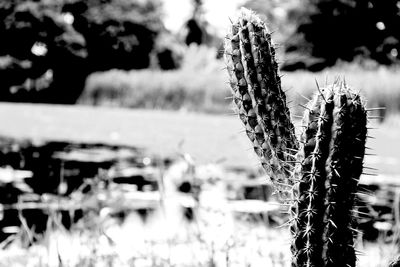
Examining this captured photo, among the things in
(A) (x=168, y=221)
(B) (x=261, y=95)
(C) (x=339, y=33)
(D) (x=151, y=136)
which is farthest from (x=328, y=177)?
(C) (x=339, y=33)

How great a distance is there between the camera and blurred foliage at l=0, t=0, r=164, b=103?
27.4 meters

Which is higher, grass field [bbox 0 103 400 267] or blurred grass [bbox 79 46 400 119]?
blurred grass [bbox 79 46 400 119]

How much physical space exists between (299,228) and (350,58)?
28.6 m

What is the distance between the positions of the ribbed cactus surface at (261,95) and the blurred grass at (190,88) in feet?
38.7

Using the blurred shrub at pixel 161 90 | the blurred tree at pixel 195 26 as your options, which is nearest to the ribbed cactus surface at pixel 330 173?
the blurred shrub at pixel 161 90

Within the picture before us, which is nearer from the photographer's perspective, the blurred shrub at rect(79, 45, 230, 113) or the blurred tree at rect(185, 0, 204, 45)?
the blurred shrub at rect(79, 45, 230, 113)

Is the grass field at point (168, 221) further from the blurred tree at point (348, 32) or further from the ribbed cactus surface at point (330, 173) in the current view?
the blurred tree at point (348, 32)

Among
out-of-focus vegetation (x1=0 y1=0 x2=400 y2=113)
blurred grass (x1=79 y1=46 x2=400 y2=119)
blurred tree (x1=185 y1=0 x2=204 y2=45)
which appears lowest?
blurred grass (x1=79 y1=46 x2=400 y2=119)

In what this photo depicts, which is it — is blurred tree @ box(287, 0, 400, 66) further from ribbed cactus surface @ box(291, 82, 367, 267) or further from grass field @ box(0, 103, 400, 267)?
ribbed cactus surface @ box(291, 82, 367, 267)

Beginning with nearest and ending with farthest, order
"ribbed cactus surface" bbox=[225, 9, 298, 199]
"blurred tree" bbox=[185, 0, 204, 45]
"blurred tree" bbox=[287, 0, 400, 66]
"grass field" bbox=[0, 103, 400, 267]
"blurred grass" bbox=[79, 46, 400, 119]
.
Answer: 1. "ribbed cactus surface" bbox=[225, 9, 298, 199]
2. "grass field" bbox=[0, 103, 400, 267]
3. "blurred grass" bbox=[79, 46, 400, 119]
4. "blurred tree" bbox=[287, 0, 400, 66]
5. "blurred tree" bbox=[185, 0, 204, 45]

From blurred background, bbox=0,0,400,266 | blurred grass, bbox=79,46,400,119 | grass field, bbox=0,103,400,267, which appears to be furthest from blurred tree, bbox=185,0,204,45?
grass field, bbox=0,103,400,267

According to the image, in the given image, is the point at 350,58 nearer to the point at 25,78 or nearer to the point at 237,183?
the point at 25,78

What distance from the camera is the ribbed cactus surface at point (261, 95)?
1.59 meters

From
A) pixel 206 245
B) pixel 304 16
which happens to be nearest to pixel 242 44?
pixel 206 245
